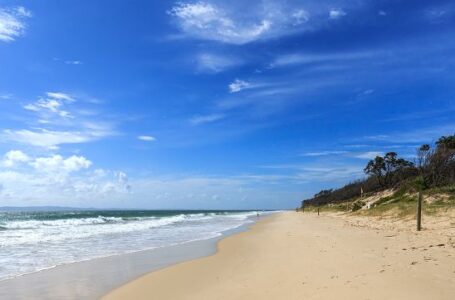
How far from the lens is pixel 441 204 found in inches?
906

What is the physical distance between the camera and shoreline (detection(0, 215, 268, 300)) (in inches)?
365

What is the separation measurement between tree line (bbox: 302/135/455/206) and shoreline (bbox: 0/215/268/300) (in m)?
13.5

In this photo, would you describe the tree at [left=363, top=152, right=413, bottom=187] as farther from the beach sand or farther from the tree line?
the beach sand

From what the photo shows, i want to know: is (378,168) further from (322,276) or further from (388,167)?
(322,276)

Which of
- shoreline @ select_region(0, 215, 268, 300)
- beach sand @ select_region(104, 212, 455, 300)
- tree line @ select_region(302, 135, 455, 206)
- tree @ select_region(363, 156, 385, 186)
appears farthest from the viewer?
tree @ select_region(363, 156, 385, 186)

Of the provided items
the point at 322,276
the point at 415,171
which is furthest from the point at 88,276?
the point at 415,171

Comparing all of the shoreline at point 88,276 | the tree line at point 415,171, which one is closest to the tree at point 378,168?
the tree line at point 415,171

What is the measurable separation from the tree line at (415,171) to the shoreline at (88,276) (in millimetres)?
13549

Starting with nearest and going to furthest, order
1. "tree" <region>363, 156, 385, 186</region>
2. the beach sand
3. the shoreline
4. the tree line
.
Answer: the beach sand < the shoreline < the tree line < "tree" <region>363, 156, 385, 186</region>

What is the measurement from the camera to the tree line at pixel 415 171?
36844mm

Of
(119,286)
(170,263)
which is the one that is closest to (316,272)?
(119,286)

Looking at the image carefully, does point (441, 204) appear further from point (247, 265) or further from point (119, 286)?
point (119, 286)

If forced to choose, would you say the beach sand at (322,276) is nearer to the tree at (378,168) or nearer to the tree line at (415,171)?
the tree line at (415,171)

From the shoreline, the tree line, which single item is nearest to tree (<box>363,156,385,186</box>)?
the tree line
